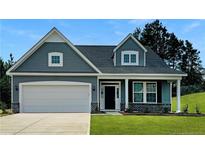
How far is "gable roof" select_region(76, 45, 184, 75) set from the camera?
26.4 m

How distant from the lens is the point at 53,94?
24.8m

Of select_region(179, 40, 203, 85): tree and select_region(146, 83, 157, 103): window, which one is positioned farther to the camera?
select_region(179, 40, 203, 85): tree

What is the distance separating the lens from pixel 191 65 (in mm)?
53406

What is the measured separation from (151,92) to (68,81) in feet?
19.9

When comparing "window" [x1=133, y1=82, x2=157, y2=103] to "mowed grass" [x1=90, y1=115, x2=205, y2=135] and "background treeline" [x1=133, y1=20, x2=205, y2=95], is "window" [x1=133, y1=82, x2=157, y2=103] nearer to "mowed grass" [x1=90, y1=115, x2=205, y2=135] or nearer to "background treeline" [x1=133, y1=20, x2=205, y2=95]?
"mowed grass" [x1=90, y1=115, x2=205, y2=135]

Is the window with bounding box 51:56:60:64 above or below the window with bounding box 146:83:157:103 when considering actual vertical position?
above

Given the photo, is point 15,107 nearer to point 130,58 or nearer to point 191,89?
point 130,58

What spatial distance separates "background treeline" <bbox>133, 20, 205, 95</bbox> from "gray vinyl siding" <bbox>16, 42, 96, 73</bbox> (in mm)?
25768

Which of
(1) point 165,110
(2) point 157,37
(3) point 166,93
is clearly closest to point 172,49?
(2) point 157,37

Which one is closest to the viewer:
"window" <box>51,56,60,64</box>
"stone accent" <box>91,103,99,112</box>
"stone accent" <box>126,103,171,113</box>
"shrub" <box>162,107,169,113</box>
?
"stone accent" <box>91,103,99,112</box>

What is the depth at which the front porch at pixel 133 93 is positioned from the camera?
26.7 metres

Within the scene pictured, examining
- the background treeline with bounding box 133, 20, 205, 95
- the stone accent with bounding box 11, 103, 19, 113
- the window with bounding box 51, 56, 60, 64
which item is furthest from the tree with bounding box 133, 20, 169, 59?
the stone accent with bounding box 11, 103, 19, 113

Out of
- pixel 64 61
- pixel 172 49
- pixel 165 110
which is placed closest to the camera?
pixel 64 61
